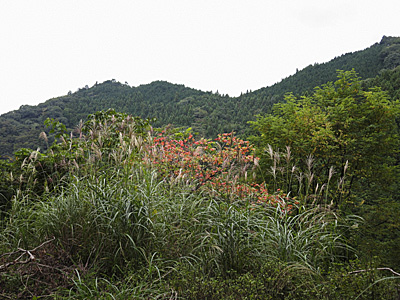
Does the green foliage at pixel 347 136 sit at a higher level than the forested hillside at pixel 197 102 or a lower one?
lower

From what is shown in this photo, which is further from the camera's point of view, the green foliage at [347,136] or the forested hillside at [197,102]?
the forested hillside at [197,102]

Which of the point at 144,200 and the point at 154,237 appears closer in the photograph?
the point at 154,237

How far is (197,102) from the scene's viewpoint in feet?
200

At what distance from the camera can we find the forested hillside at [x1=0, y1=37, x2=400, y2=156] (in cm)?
3712

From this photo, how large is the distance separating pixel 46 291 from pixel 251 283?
176 cm

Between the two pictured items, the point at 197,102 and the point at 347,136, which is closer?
the point at 347,136

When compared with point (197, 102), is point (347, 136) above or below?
below

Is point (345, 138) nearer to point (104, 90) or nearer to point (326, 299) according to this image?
point (326, 299)

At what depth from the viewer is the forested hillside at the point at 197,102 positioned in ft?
122

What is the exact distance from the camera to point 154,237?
2455 millimetres

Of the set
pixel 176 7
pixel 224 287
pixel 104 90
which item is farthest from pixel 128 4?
pixel 104 90

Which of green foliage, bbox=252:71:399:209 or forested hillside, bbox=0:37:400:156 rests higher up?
forested hillside, bbox=0:37:400:156

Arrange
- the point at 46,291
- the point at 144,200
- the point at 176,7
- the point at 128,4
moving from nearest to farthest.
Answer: the point at 46,291, the point at 144,200, the point at 128,4, the point at 176,7

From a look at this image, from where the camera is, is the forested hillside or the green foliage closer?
the green foliage
